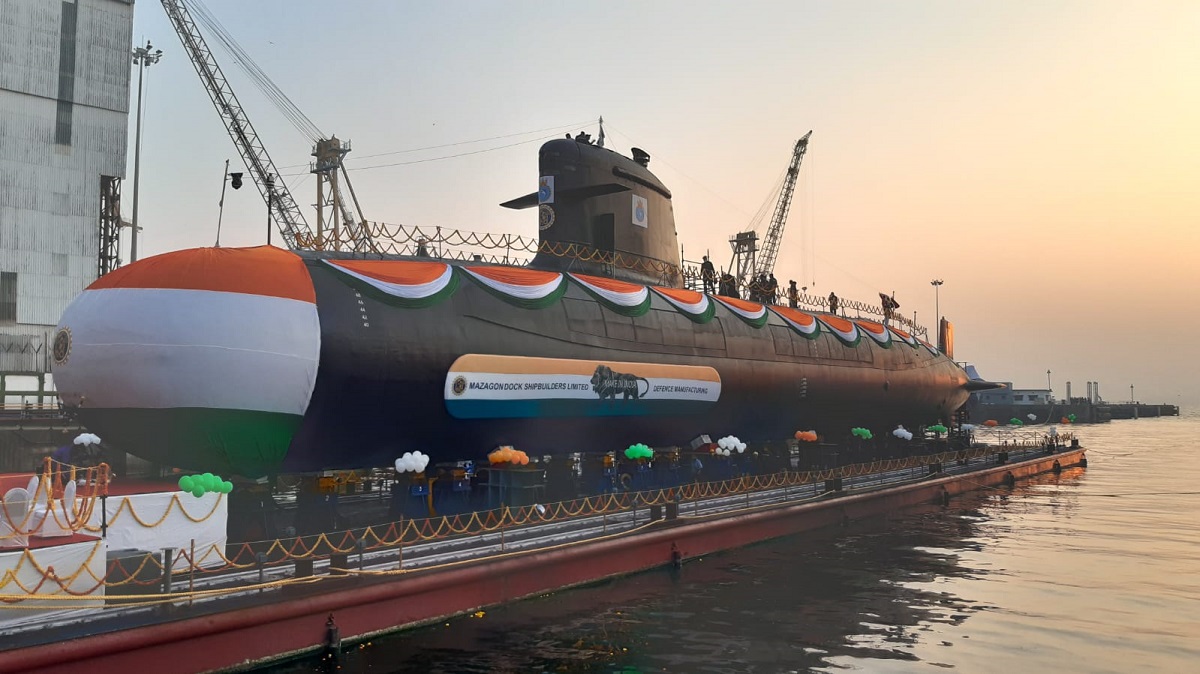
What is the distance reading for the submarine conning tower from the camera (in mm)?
31656

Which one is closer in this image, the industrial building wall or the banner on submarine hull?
the banner on submarine hull

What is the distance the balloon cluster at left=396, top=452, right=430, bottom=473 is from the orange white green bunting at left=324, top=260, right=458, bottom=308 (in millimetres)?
3817

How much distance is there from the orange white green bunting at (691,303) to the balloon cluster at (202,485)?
18274 mm

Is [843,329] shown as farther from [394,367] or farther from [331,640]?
[331,640]

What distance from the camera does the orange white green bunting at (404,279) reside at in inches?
854

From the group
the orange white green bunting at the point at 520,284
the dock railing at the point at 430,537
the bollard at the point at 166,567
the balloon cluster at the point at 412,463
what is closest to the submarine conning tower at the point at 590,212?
the orange white green bunting at the point at 520,284

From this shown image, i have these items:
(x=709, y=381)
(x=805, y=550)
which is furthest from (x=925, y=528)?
(x=709, y=381)

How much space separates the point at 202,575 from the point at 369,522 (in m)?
5.70


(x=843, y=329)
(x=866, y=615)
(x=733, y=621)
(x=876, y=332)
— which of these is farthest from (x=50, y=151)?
(x=866, y=615)

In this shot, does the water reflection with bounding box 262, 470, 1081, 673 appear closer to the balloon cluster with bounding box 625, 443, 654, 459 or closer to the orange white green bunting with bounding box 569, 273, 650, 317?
the balloon cluster with bounding box 625, 443, 654, 459

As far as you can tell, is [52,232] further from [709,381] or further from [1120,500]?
[1120,500]

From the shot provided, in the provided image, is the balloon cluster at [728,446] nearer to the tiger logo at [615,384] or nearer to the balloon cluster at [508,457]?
the tiger logo at [615,384]

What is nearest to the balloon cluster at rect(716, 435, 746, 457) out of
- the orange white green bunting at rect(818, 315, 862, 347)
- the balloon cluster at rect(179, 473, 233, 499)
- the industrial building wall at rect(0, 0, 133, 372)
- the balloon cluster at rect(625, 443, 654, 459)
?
the balloon cluster at rect(625, 443, 654, 459)

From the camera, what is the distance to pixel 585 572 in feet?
68.5
